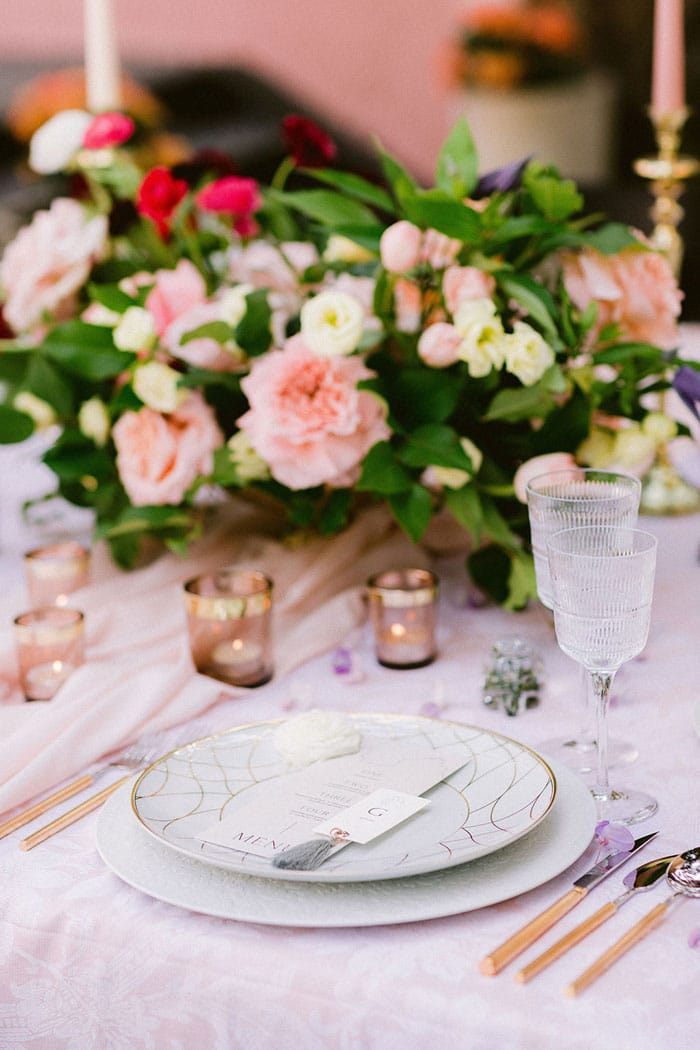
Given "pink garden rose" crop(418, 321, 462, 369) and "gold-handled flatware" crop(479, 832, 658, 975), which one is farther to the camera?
"pink garden rose" crop(418, 321, 462, 369)

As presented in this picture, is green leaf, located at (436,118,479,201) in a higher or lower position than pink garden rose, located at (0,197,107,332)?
higher

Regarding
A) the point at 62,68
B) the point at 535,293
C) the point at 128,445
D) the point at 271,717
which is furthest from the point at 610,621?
the point at 62,68

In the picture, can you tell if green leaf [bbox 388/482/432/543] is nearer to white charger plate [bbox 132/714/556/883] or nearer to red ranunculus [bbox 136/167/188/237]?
white charger plate [bbox 132/714/556/883]

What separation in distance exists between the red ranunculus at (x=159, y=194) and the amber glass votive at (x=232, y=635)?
444 mm

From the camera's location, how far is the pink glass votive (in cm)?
125

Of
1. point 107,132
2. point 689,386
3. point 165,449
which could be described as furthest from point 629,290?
point 107,132

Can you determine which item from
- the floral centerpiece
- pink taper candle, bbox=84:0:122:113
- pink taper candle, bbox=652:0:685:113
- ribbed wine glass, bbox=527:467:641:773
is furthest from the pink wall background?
ribbed wine glass, bbox=527:467:641:773

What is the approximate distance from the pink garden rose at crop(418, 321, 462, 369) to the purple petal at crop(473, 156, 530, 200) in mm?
181

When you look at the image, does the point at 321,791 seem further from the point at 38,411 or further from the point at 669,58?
the point at 669,58

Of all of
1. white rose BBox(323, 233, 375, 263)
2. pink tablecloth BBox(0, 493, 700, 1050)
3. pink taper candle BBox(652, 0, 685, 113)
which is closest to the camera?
pink tablecloth BBox(0, 493, 700, 1050)

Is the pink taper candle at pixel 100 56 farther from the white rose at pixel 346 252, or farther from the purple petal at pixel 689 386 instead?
the purple petal at pixel 689 386

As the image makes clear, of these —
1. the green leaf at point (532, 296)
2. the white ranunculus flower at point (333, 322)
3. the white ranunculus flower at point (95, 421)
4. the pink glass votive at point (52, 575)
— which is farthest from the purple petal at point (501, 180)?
the pink glass votive at point (52, 575)

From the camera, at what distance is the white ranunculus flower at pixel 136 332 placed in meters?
1.20

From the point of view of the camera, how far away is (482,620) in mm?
1226
